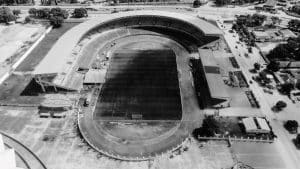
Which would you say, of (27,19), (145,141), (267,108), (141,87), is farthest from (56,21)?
(267,108)

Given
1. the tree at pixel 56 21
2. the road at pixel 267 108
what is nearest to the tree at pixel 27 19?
the tree at pixel 56 21

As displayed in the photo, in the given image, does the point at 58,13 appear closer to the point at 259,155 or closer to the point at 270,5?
the point at 270,5

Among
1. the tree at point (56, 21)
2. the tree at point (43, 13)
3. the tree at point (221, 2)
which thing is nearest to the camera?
the tree at point (56, 21)

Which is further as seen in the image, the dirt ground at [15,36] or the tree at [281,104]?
the dirt ground at [15,36]

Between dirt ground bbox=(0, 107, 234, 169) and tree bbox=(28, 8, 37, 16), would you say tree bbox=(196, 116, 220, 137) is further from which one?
tree bbox=(28, 8, 37, 16)

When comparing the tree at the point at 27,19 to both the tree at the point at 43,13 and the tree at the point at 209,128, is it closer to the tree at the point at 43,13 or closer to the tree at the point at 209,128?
the tree at the point at 43,13

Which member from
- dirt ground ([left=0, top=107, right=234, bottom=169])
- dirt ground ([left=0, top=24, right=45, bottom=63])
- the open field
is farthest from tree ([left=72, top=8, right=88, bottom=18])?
the open field
